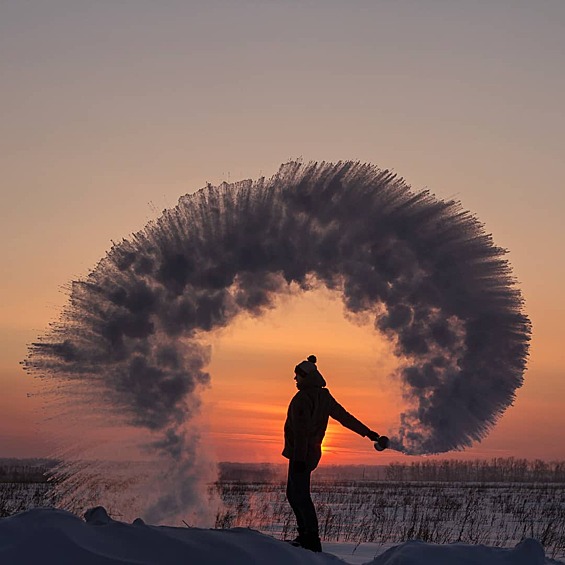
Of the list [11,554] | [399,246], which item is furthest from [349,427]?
[399,246]

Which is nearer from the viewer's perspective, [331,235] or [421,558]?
[421,558]

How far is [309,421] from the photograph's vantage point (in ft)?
31.6

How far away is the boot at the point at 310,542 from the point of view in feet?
30.6

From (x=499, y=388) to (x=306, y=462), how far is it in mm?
7194

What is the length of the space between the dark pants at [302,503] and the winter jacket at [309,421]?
0.19m

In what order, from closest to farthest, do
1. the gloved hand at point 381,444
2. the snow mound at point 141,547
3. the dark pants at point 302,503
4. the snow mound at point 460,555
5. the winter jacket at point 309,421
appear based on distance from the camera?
the snow mound at point 141,547, the snow mound at point 460,555, the dark pants at point 302,503, the winter jacket at point 309,421, the gloved hand at point 381,444

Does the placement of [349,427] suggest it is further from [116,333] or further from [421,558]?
[116,333]

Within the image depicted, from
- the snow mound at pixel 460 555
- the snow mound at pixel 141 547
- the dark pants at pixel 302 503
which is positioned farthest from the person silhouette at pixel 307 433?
the snow mound at pixel 141 547

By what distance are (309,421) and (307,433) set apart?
0.14 meters

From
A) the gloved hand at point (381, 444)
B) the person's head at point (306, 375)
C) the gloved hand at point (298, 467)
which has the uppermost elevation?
the person's head at point (306, 375)

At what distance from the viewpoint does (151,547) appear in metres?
6.24

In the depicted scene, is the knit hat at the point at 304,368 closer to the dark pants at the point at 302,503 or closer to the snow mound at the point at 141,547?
the dark pants at the point at 302,503

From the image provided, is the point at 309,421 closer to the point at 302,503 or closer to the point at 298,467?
the point at 298,467

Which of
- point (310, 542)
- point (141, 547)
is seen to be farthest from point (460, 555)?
point (141, 547)
